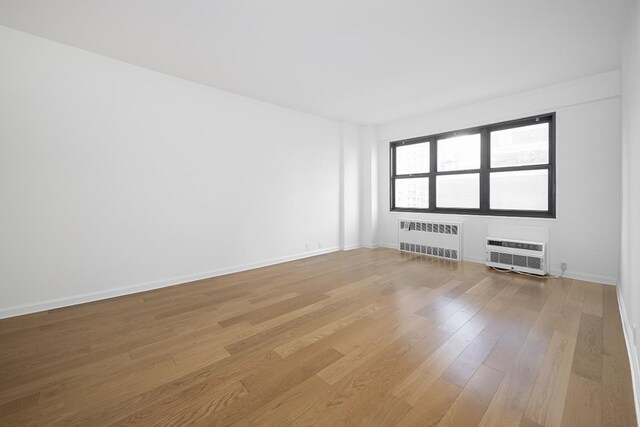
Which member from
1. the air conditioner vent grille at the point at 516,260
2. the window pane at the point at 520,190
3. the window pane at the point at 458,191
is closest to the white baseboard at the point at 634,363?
the air conditioner vent grille at the point at 516,260

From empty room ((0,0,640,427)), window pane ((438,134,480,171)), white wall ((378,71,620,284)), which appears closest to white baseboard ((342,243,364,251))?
empty room ((0,0,640,427))

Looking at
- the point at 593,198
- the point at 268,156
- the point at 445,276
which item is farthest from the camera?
the point at 268,156

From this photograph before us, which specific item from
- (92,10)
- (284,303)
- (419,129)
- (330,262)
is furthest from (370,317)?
(419,129)

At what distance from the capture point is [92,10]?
86.0 inches

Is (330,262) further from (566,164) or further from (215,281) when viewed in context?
(566,164)

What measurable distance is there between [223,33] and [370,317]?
3082mm

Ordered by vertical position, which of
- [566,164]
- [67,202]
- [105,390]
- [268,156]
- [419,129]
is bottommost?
[105,390]

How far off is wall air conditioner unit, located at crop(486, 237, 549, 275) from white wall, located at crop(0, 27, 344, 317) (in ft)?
11.2

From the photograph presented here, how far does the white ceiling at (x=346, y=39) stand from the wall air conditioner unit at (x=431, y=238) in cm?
232

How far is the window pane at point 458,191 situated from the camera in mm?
4578

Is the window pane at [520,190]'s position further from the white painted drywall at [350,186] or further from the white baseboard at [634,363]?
the white painted drywall at [350,186]

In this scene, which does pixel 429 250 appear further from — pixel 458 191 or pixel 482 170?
pixel 482 170

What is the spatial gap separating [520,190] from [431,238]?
1575 millimetres

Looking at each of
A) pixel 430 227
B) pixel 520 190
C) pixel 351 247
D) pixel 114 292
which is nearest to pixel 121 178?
pixel 114 292
